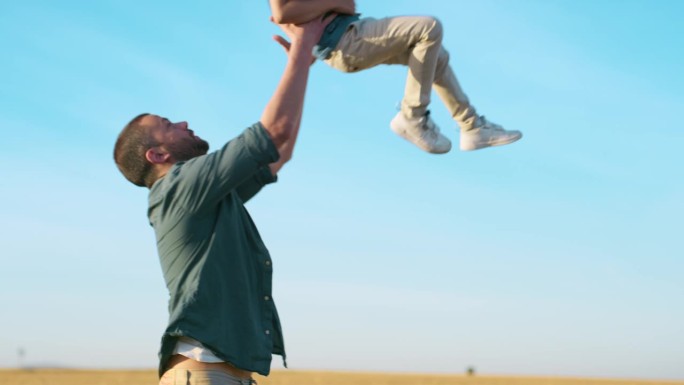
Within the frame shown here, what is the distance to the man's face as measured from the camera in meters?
5.55

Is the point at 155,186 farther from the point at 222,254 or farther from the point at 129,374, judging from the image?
the point at 129,374

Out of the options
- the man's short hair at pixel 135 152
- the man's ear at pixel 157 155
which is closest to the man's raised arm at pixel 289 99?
the man's ear at pixel 157 155

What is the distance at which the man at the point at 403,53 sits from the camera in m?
6.04

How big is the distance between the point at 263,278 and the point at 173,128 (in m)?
1.09

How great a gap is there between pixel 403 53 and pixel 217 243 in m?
2.13

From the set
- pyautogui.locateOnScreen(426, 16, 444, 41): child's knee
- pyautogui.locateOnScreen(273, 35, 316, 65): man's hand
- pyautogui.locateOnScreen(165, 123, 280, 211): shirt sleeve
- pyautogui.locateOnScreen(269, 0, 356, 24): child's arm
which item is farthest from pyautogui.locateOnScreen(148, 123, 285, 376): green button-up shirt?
pyautogui.locateOnScreen(426, 16, 444, 41): child's knee

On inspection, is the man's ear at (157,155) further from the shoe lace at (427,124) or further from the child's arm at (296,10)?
the shoe lace at (427,124)

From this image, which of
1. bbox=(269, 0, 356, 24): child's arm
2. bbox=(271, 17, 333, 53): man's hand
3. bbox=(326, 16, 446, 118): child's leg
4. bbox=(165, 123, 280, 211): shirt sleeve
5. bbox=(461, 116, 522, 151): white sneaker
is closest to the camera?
bbox=(165, 123, 280, 211): shirt sleeve

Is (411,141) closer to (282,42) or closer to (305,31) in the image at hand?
(282,42)

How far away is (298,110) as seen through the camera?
16.5 ft

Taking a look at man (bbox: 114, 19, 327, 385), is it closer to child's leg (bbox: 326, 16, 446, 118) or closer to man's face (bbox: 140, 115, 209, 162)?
man's face (bbox: 140, 115, 209, 162)

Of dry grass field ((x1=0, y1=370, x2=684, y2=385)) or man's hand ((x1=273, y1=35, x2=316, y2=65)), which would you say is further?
dry grass field ((x1=0, y1=370, x2=684, y2=385))

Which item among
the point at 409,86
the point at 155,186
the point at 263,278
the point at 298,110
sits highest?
the point at 409,86

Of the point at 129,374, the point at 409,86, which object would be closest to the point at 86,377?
the point at 129,374
